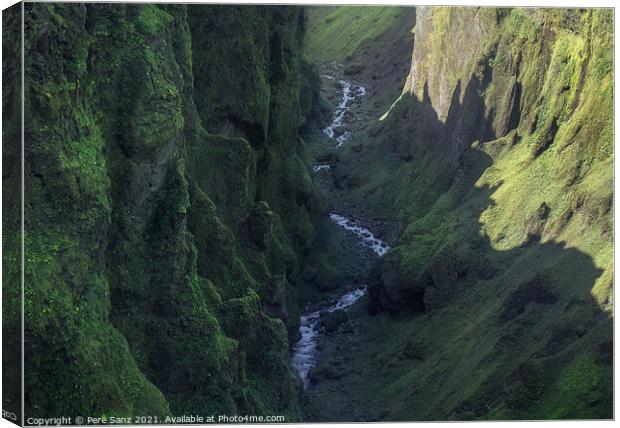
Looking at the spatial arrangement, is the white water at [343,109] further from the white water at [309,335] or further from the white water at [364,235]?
the white water at [309,335]

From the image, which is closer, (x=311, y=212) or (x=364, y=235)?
(x=364, y=235)

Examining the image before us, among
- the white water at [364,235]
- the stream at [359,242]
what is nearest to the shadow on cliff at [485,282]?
the white water at [364,235]

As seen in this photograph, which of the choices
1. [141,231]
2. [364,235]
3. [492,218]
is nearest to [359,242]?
[364,235]

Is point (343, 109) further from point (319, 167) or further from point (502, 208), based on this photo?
point (502, 208)

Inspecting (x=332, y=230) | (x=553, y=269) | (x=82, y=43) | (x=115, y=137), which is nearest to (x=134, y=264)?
(x=115, y=137)

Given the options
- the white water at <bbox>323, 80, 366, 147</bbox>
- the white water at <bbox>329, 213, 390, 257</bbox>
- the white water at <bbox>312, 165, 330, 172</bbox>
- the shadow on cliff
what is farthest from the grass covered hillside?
the white water at <bbox>323, 80, 366, 147</bbox>
